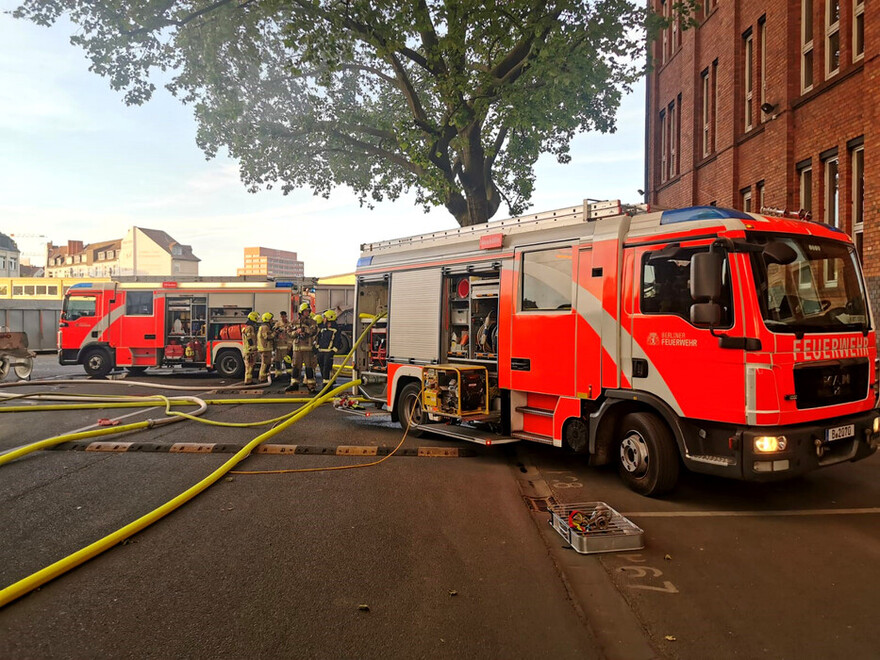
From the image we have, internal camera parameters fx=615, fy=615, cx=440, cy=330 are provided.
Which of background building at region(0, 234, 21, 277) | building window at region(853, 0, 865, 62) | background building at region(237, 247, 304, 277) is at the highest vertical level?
background building at region(237, 247, 304, 277)

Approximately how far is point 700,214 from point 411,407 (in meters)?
4.77

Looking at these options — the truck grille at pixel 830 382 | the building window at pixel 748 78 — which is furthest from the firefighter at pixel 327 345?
the building window at pixel 748 78

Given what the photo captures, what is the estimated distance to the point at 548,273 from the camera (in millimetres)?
6613

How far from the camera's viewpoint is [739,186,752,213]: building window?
14.2 m

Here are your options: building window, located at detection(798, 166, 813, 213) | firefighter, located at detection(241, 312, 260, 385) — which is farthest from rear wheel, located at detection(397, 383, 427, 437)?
building window, located at detection(798, 166, 813, 213)

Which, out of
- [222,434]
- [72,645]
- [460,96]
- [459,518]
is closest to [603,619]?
[459,518]

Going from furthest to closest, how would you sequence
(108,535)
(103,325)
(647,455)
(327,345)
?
1. (103,325)
2. (327,345)
3. (647,455)
4. (108,535)

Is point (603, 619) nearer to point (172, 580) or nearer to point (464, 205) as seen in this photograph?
point (172, 580)

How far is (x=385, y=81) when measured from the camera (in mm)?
19344

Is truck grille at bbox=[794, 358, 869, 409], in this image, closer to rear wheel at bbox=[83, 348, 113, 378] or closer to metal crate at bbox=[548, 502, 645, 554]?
metal crate at bbox=[548, 502, 645, 554]

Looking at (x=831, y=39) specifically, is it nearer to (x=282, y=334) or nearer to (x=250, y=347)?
(x=282, y=334)

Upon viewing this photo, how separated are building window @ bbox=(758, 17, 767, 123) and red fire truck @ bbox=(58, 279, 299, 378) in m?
12.5

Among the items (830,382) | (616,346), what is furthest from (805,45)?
(616,346)

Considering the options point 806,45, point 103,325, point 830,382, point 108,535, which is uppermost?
point 806,45
